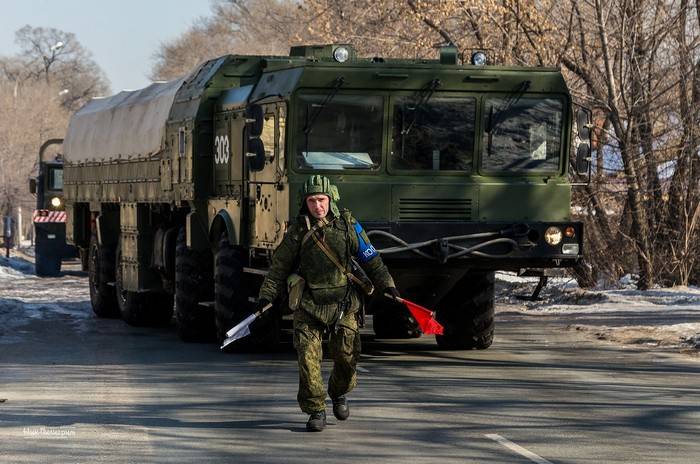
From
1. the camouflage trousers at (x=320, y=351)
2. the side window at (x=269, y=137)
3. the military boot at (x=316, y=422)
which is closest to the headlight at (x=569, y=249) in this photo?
the side window at (x=269, y=137)

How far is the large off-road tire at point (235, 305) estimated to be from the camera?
17000 mm

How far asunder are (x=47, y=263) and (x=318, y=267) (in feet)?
94.7

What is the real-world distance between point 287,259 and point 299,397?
0.98m

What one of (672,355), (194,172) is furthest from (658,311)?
(194,172)

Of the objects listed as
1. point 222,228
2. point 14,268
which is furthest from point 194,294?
point 14,268

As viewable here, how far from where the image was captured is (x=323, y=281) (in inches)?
442

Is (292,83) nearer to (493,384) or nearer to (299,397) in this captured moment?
(493,384)

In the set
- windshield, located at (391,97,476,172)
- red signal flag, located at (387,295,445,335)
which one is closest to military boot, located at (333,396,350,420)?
red signal flag, located at (387,295,445,335)

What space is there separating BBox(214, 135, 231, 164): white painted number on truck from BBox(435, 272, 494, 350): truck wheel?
2.88m

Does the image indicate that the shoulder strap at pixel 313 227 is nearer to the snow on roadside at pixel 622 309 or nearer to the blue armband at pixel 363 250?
the blue armband at pixel 363 250

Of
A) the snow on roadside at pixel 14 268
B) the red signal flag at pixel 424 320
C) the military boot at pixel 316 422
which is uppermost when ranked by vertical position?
the red signal flag at pixel 424 320

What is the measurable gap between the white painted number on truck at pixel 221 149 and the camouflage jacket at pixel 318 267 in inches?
256

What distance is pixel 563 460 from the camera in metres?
9.77

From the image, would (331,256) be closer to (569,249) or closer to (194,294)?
(569,249)
